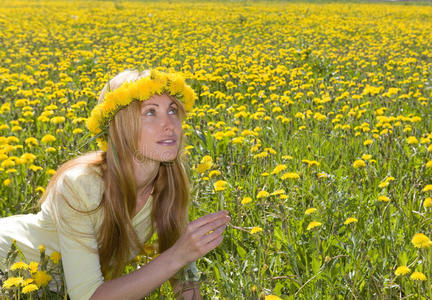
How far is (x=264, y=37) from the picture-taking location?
12211 millimetres

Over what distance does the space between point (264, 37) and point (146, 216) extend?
10624 mm

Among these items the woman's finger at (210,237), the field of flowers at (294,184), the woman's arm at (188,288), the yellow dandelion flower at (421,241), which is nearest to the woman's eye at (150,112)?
the field of flowers at (294,184)

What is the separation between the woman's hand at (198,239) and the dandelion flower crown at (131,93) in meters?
0.57

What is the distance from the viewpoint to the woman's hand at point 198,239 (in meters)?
1.72

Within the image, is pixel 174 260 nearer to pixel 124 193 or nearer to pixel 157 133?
pixel 124 193

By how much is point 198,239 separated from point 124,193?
1.41 ft

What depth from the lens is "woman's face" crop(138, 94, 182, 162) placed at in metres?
1.92

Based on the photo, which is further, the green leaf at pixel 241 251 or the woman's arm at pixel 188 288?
the green leaf at pixel 241 251

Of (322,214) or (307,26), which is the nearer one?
(322,214)

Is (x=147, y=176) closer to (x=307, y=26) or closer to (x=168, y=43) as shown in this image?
(x=168, y=43)

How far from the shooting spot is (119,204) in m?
1.95

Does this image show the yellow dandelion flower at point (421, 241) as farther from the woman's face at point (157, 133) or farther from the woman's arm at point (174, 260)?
the woman's face at point (157, 133)

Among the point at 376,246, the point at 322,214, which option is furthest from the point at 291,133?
the point at 376,246

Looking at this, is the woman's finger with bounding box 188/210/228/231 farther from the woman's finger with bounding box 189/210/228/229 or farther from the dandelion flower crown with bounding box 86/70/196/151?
the dandelion flower crown with bounding box 86/70/196/151
